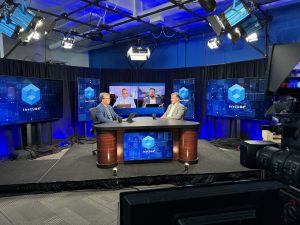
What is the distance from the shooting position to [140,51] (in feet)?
18.5

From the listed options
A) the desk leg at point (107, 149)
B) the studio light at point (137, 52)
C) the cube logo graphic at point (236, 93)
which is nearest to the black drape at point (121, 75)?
the cube logo graphic at point (236, 93)

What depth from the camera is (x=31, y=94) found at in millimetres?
4957

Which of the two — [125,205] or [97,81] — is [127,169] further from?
[97,81]

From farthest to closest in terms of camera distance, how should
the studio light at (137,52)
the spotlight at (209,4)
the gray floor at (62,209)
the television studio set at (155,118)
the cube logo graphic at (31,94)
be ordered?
the studio light at (137,52) → the cube logo graphic at (31,94) → the spotlight at (209,4) → the gray floor at (62,209) → the television studio set at (155,118)

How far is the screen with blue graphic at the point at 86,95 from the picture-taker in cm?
618

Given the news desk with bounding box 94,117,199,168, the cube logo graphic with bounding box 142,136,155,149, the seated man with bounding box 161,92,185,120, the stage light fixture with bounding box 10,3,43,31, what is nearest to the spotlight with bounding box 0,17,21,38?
the stage light fixture with bounding box 10,3,43,31

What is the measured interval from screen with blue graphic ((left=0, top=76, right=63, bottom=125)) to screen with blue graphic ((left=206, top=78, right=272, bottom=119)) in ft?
13.1

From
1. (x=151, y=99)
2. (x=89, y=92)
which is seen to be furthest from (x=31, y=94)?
(x=151, y=99)

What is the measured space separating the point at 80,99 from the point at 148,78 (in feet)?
7.36

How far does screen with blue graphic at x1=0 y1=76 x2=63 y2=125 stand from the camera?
4402 mm

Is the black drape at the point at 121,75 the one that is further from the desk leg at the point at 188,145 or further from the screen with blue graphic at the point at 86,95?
the desk leg at the point at 188,145

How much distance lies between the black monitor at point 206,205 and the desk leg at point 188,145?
314cm

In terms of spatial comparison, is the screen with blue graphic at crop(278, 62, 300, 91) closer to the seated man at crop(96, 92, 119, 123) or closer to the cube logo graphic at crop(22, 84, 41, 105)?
the seated man at crop(96, 92, 119, 123)

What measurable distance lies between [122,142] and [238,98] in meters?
3.11
